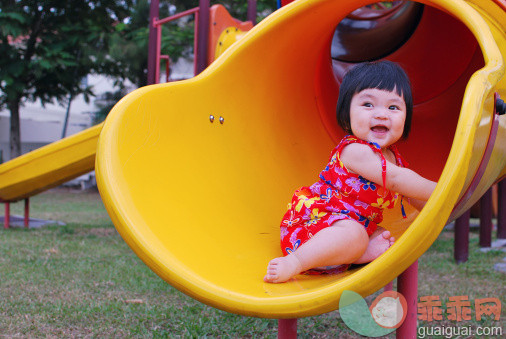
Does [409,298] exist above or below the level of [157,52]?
below

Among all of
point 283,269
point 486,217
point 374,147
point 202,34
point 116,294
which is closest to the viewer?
point 283,269

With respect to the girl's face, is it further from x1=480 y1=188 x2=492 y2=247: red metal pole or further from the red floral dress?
x1=480 y1=188 x2=492 y2=247: red metal pole

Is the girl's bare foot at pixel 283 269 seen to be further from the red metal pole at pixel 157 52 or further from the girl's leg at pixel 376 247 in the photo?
the red metal pole at pixel 157 52

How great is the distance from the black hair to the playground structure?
23 centimetres

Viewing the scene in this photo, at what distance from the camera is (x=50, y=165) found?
4.19 meters

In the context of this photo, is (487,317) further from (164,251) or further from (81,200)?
(81,200)

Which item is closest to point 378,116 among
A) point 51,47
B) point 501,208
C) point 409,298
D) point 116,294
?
point 409,298

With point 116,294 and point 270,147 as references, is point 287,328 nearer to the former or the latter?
point 270,147

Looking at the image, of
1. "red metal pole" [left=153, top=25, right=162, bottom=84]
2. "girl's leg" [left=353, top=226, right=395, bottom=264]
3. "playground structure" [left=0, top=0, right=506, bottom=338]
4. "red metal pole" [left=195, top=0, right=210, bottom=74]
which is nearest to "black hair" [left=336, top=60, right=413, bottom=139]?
"playground structure" [left=0, top=0, right=506, bottom=338]

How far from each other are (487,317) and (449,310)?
14 centimetres

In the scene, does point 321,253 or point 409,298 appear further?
point 409,298

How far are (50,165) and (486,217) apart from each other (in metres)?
3.36

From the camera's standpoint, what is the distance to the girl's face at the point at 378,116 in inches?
57.2

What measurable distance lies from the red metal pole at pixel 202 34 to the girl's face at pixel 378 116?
2.92m
